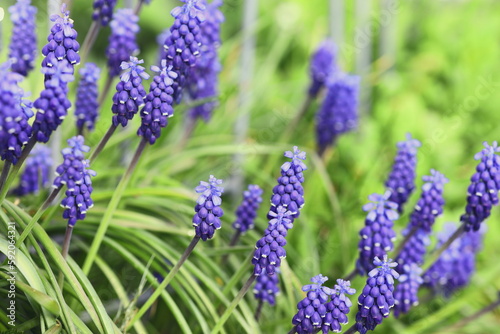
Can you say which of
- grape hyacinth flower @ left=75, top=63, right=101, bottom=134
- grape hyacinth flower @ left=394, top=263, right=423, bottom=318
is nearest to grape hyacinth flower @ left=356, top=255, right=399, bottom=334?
grape hyacinth flower @ left=394, top=263, right=423, bottom=318

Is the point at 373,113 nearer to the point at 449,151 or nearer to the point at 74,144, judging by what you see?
the point at 449,151

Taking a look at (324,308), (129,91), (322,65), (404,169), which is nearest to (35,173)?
(129,91)

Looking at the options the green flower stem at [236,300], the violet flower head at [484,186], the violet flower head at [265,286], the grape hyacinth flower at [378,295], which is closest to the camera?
Answer: the grape hyacinth flower at [378,295]

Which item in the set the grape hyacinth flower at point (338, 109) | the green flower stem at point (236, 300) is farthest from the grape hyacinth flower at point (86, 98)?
the grape hyacinth flower at point (338, 109)

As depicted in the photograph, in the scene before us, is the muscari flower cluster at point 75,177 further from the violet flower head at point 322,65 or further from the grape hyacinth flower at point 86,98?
the violet flower head at point 322,65

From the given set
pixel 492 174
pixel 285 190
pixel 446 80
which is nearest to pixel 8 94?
pixel 285 190

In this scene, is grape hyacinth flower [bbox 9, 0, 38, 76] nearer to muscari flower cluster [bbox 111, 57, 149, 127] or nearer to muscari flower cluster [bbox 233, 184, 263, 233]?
muscari flower cluster [bbox 111, 57, 149, 127]

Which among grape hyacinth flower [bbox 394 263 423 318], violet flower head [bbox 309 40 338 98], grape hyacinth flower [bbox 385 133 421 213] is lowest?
grape hyacinth flower [bbox 394 263 423 318]
